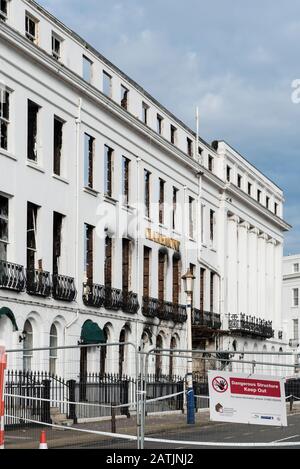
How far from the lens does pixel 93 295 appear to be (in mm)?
43188

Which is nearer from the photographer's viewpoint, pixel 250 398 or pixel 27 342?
pixel 250 398

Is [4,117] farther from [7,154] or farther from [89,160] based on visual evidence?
[89,160]

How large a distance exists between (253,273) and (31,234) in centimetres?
3662

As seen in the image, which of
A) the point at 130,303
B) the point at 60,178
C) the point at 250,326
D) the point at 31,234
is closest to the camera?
the point at 31,234

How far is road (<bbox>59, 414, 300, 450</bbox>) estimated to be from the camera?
20.3 m

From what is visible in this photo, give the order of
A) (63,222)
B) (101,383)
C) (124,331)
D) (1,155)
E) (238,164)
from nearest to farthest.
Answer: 1. (101,383)
2. (1,155)
3. (63,222)
4. (124,331)
5. (238,164)

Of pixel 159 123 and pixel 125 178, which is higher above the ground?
pixel 159 123

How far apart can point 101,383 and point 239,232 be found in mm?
37587

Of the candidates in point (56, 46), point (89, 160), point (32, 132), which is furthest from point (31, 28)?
point (89, 160)

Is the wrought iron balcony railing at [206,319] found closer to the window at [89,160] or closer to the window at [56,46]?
the window at [89,160]

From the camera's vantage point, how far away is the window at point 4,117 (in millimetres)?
36188
